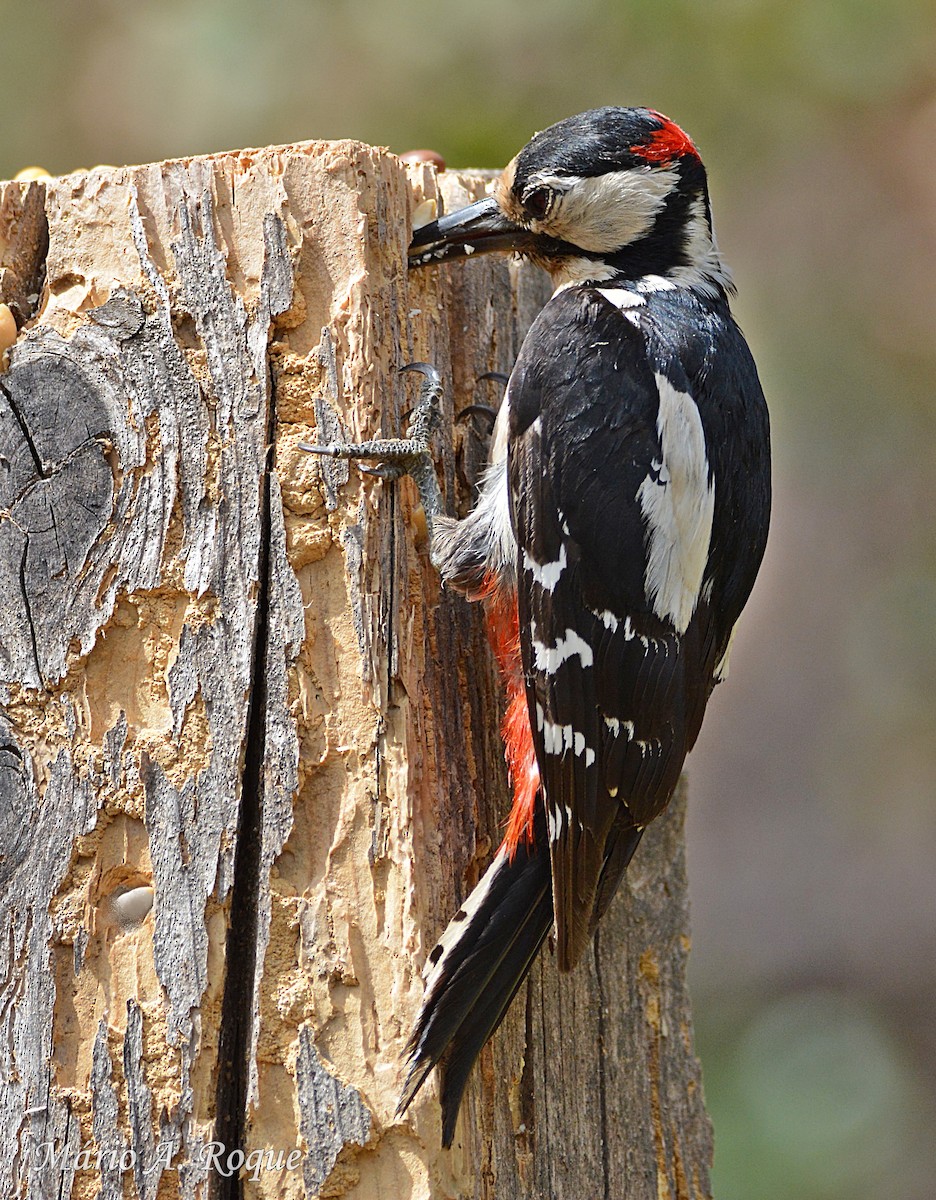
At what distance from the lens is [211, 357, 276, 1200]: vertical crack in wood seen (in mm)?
1721

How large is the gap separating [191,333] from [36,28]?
3871mm

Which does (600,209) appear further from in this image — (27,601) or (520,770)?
(27,601)

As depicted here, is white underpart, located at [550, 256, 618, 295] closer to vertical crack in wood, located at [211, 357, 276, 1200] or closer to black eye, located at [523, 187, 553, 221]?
black eye, located at [523, 187, 553, 221]

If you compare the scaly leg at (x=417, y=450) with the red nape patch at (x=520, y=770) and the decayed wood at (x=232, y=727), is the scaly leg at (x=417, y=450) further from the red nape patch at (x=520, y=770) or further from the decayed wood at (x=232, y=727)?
the red nape patch at (x=520, y=770)

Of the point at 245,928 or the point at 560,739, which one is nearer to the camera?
the point at 245,928

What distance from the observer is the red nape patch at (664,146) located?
7.38ft

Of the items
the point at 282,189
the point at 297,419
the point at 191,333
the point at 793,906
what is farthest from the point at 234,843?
the point at 793,906

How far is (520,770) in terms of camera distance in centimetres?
202

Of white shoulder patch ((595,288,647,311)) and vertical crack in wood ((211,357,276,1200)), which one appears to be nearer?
vertical crack in wood ((211,357,276,1200))

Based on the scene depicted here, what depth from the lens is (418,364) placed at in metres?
2.05

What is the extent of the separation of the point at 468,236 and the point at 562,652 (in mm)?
738

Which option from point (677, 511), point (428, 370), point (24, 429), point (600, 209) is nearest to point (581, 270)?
point (600, 209)

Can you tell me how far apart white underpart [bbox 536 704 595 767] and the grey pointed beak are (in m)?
0.78

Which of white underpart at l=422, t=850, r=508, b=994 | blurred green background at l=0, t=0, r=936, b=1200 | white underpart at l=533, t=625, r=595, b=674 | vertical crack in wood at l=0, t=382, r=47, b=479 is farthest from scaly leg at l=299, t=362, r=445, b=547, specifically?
blurred green background at l=0, t=0, r=936, b=1200
